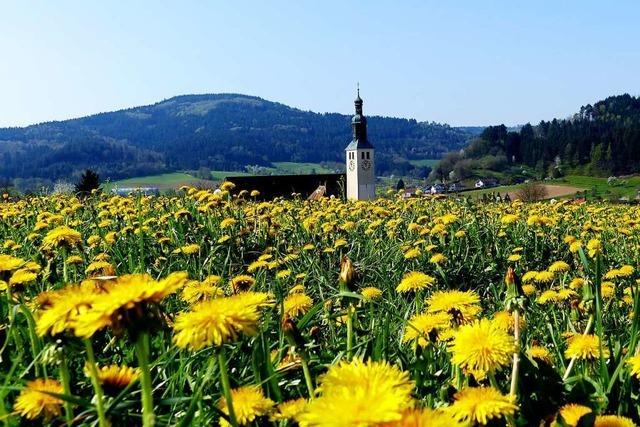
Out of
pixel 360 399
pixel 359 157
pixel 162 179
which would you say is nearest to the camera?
pixel 360 399

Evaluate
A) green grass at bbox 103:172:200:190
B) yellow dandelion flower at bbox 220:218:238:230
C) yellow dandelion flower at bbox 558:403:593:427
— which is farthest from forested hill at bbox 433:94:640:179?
yellow dandelion flower at bbox 558:403:593:427

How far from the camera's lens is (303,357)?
1743 mm

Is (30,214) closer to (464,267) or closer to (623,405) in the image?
(464,267)

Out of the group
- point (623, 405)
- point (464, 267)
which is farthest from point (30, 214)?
point (623, 405)

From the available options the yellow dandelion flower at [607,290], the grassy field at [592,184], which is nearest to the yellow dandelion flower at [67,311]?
the yellow dandelion flower at [607,290]

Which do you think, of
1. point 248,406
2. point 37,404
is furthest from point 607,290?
point 37,404

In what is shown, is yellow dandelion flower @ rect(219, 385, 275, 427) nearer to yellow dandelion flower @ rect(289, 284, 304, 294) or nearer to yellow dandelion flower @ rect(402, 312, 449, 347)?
yellow dandelion flower @ rect(402, 312, 449, 347)

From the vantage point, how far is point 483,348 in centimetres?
156

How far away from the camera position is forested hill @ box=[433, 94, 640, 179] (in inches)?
5143

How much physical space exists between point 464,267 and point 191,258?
2791 millimetres

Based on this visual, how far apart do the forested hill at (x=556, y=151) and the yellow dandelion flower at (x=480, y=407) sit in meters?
121

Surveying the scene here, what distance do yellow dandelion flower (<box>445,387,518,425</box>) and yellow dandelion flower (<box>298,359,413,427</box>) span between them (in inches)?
12.1

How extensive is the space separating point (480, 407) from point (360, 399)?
51cm

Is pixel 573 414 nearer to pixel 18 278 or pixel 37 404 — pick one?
pixel 37 404
